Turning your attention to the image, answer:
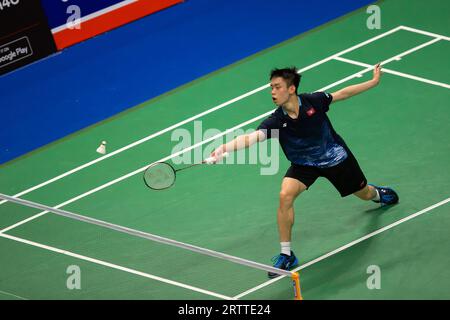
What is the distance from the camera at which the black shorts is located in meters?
15.8

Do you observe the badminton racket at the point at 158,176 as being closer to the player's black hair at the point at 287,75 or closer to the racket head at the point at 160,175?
the racket head at the point at 160,175

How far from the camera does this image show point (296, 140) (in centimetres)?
1573

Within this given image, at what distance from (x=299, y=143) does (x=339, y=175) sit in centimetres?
69

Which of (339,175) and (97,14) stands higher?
(97,14)

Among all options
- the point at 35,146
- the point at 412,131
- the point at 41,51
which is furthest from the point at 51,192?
the point at 412,131

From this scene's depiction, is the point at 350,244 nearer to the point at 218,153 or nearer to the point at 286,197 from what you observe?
the point at 286,197

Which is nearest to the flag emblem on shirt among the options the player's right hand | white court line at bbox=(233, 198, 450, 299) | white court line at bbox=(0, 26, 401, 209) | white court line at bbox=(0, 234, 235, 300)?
the player's right hand

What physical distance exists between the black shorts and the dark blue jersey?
68mm

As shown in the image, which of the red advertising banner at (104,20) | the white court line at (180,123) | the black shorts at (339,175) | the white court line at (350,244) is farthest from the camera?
the red advertising banner at (104,20)

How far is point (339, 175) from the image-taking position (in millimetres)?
16016

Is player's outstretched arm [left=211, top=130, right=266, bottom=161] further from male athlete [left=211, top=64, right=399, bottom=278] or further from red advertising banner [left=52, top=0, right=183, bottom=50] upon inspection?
red advertising banner [left=52, top=0, right=183, bottom=50]

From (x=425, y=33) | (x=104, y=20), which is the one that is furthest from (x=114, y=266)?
(x=425, y=33)

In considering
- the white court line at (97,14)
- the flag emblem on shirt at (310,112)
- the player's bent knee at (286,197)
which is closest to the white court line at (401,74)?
the white court line at (97,14)

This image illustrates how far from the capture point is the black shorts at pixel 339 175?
15.8 metres
